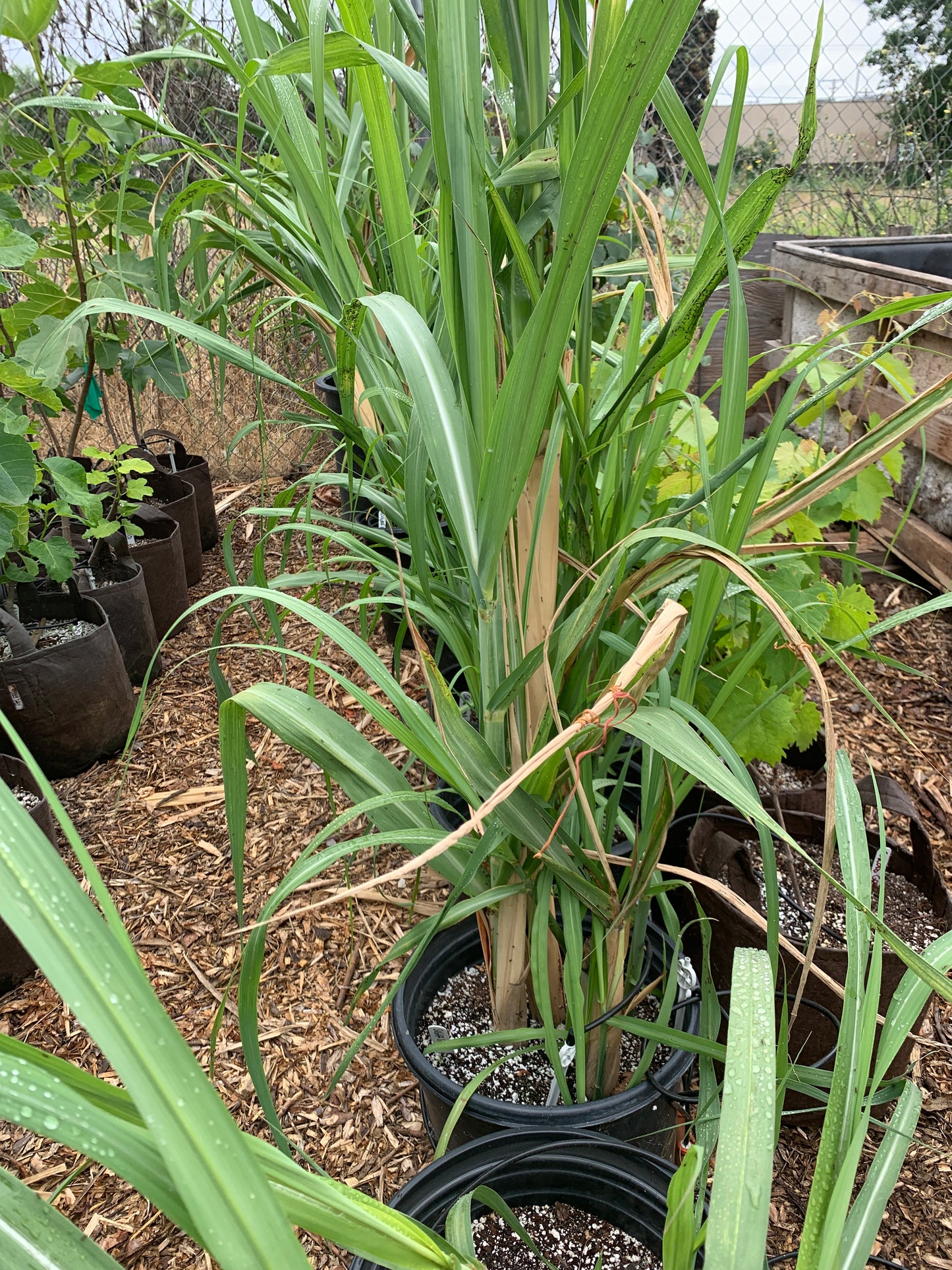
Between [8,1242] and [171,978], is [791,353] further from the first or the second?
[8,1242]

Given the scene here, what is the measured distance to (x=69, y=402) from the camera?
1884 millimetres

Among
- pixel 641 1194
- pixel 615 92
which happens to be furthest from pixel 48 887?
pixel 641 1194

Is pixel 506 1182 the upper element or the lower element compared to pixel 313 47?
lower

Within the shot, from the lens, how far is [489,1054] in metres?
0.93

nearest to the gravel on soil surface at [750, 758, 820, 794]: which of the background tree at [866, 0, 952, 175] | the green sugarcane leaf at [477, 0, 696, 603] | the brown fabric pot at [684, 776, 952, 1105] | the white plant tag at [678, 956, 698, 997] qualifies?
the brown fabric pot at [684, 776, 952, 1105]

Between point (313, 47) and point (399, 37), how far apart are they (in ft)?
2.01

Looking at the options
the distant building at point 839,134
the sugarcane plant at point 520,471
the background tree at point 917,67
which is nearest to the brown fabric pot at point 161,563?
the sugarcane plant at point 520,471

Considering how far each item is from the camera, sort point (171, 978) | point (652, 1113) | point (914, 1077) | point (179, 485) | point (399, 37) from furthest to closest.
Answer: point (179, 485), point (171, 978), point (914, 1077), point (399, 37), point (652, 1113)

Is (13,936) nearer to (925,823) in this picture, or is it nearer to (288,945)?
(288,945)

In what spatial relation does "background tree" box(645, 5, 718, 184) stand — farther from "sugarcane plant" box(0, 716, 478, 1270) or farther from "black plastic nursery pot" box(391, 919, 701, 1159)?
"sugarcane plant" box(0, 716, 478, 1270)

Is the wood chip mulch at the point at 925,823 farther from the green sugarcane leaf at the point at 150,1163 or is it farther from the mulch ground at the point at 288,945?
the green sugarcane leaf at the point at 150,1163

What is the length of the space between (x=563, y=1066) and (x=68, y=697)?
3.97 ft

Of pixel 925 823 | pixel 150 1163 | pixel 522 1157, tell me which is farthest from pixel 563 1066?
pixel 925 823

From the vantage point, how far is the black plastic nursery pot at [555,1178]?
27.5 inches
